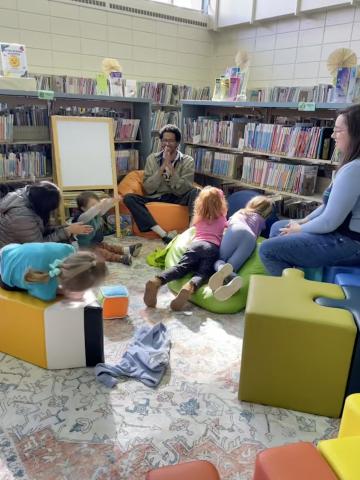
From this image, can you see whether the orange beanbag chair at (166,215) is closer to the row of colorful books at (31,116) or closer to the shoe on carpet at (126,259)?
the shoe on carpet at (126,259)

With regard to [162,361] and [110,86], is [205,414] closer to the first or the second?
[162,361]

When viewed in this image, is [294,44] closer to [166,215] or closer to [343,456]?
[166,215]

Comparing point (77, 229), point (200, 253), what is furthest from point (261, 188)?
point (77, 229)

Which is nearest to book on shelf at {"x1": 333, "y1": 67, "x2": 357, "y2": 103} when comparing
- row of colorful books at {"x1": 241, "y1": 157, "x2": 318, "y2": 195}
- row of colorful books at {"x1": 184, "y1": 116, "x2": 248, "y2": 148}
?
row of colorful books at {"x1": 241, "y1": 157, "x2": 318, "y2": 195}

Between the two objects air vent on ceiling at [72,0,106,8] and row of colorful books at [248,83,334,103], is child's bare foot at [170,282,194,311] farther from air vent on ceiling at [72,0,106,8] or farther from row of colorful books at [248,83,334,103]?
air vent on ceiling at [72,0,106,8]

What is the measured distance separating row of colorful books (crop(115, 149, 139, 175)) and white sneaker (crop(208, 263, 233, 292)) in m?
2.43

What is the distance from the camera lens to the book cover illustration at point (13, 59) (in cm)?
352

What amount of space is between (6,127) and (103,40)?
2.58 m

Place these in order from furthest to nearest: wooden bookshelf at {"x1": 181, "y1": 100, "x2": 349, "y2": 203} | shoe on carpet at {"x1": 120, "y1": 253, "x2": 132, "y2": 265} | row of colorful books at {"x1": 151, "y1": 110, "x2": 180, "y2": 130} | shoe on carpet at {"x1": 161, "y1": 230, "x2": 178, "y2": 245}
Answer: row of colorful books at {"x1": 151, "y1": 110, "x2": 180, "y2": 130} < shoe on carpet at {"x1": 161, "y1": 230, "x2": 178, "y2": 245} < wooden bookshelf at {"x1": 181, "y1": 100, "x2": 349, "y2": 203} < shoe on carpet at {"x1": 120, "y1": 253, "x2": 132, "y2": 265}

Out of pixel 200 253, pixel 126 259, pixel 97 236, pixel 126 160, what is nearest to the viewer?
pixel 200 253

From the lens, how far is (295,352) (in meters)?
1.66

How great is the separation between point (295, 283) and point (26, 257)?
51.0 inches

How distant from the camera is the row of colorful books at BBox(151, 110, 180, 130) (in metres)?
5.16

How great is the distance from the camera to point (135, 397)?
1815 mm
